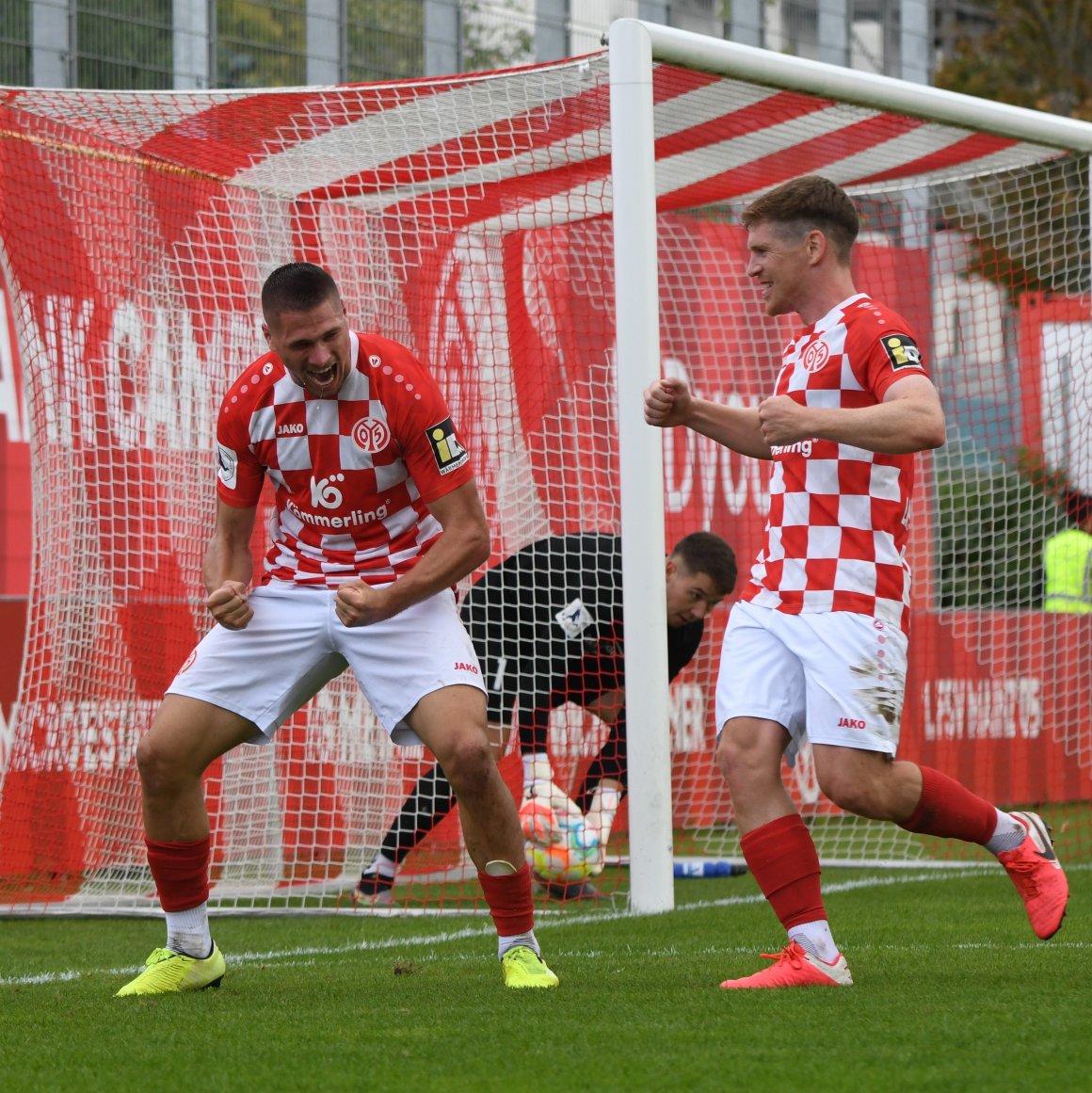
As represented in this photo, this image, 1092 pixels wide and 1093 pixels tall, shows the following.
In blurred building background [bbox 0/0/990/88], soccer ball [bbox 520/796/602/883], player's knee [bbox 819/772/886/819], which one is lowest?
soccer ball [bbox 520/796/602/883]

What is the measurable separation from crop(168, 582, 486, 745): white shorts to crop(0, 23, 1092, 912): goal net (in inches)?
82.9

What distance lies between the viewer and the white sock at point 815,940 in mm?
4461

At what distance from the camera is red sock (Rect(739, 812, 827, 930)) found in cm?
446

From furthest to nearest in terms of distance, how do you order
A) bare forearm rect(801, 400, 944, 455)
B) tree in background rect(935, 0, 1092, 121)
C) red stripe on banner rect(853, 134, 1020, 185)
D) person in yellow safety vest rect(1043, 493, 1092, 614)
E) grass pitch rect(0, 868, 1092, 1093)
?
tree in background rect(935, 0, 1092, 121) → person in yellow safety vest rect(1043, 493, 1092, 614) → red stripe on banner rect(853, 134, 1020, 185) → bare forearm rect(801, 400, 944, 455) → grass pitch rect(0, 868, 1092, 1093)

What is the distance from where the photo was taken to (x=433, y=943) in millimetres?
6090

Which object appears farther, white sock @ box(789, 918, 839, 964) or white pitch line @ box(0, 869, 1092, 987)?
white pitch line @ box(0, 869, 1092, 987)

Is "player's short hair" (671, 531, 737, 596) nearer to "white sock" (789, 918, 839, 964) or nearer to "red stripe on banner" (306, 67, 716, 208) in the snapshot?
"red stripe on banner" (306, 67, 716, 208)

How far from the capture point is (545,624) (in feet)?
24.5

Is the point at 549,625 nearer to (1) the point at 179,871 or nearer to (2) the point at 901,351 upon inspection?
(1) the point at 179,871

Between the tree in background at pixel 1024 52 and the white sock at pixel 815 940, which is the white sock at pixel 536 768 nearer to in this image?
the white sock at pixel 815 940

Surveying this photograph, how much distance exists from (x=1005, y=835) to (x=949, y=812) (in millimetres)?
206

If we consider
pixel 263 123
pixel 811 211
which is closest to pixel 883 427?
pixel 811 211

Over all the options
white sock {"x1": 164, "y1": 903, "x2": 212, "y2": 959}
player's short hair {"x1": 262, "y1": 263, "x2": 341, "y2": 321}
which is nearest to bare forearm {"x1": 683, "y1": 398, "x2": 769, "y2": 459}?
player's short hair {"x1": 262, "y1": 263, "x2": 341, "y2": 321}

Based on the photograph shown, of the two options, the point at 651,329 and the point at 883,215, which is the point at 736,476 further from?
the point at 651,329
